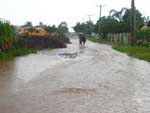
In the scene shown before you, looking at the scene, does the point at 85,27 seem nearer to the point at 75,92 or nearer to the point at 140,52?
the point at 140,52

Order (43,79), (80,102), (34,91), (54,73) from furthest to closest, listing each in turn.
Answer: (54,73) → (43,79) → (34,91) → (80,102)

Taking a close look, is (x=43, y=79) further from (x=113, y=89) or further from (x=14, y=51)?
(x=14, y=51)

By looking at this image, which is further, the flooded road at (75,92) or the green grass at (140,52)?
the green grass at (140,52)

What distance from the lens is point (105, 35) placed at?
94000 millimetres

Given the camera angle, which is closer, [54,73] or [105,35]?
[54,73]

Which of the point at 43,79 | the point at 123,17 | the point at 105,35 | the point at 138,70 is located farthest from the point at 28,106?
the point at 105,35

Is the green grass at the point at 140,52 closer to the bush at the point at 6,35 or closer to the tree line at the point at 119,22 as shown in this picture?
the bush at the point at 6,35

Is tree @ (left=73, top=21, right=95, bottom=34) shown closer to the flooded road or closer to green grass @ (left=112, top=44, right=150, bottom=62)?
green grass @ (left=112, top=44, right=150, bottom=62)

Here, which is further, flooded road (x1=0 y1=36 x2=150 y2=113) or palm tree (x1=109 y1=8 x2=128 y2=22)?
palm tree (x1=109 y1=8 x2=128 y2=22)

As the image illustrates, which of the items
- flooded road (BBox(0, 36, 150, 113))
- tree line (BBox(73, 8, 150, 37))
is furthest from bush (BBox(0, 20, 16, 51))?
tree line (BBox(73, 8, 150, 37))

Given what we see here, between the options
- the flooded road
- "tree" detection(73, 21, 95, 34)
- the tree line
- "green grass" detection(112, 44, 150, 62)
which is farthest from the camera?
"tree" detection(73, 21, 95, 34)

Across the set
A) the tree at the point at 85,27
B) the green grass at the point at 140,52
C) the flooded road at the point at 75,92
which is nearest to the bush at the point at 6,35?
the green grass at the point at 140,52

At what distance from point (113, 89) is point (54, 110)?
395 centimetres

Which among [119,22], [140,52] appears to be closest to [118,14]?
[119,22]
